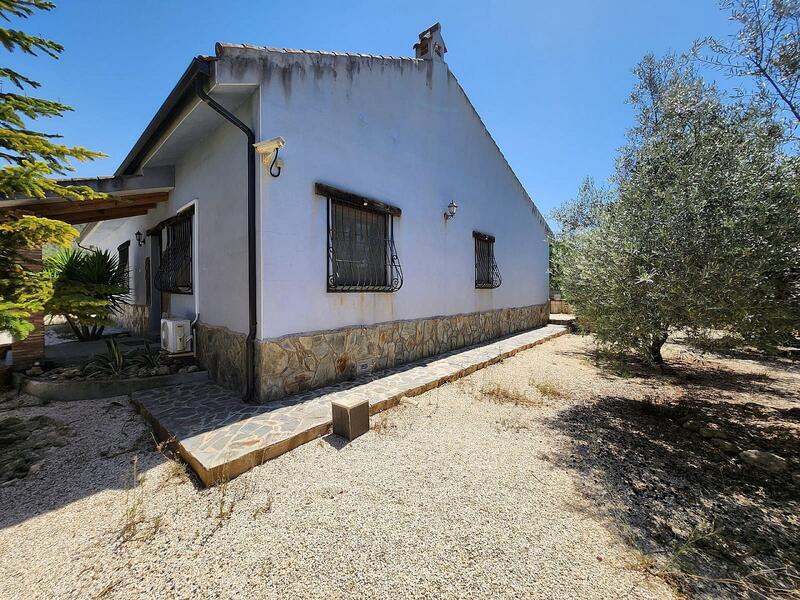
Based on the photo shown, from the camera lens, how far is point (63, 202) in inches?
228

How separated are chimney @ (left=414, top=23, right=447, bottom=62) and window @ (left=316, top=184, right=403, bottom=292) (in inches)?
180

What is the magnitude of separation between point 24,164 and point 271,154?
2779 mm

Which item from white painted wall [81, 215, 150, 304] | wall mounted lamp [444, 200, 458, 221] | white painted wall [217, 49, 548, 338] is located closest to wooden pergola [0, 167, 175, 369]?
white painted wall [81, 215, 150, 304]

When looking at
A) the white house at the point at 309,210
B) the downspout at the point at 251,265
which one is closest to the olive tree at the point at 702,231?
the white house at the point at 309,210

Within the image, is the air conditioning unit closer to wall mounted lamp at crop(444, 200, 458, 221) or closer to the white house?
the white house

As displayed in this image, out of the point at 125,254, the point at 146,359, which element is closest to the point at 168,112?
the point at 146,359

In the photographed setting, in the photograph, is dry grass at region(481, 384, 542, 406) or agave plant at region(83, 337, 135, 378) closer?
dry grass at region(481, 384, 542, 406)

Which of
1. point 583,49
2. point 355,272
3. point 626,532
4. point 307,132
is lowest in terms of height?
point 626,532

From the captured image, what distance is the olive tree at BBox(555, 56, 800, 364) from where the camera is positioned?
332 cm

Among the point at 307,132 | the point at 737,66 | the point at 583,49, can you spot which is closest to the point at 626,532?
the point at 737,66

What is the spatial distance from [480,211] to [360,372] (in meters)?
6.66

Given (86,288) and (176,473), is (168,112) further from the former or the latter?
(176,473)

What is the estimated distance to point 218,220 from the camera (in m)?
5.66

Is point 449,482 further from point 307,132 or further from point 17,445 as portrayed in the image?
point 307,132
